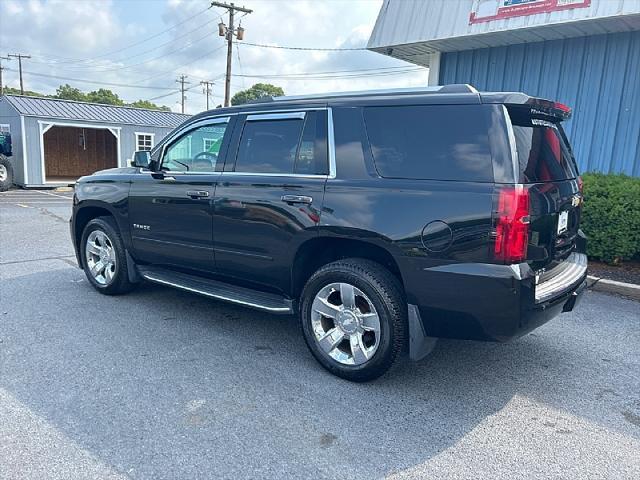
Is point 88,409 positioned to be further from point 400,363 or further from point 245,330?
point 400,363

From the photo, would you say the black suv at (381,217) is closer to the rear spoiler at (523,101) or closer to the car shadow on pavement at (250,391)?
the rear spoiler at (523,101)

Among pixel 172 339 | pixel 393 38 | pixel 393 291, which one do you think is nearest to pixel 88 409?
pixel 172 339

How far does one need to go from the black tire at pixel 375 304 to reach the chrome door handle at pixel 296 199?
508 millimetres

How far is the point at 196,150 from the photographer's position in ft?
15.5

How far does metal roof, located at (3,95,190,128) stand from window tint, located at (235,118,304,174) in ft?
60.4

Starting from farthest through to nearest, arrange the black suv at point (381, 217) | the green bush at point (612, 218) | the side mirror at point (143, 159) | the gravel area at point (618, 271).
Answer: the green bush at point (612, 218), the gravel area at point (618, 271), the side mirror at point (143, 159), the black suv at point (381, 217)

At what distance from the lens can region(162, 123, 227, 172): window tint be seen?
14.8 ft

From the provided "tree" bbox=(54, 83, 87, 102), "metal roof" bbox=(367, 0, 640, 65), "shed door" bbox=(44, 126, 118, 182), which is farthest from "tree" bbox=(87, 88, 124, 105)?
"metal roof" bbox=(367, 0, 640, 65)

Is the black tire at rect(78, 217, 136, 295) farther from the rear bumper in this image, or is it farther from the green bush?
the green bush

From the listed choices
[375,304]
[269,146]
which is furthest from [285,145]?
[375,304]

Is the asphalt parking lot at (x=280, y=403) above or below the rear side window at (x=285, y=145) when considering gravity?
below

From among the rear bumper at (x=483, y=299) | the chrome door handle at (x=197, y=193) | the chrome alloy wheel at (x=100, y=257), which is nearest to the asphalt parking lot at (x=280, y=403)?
the chrome alloy wheel at (x=100, y=257)

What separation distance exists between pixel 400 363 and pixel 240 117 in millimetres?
2486

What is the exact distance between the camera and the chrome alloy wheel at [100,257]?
5.41 meters
